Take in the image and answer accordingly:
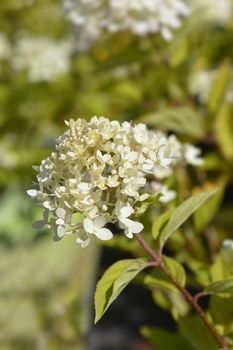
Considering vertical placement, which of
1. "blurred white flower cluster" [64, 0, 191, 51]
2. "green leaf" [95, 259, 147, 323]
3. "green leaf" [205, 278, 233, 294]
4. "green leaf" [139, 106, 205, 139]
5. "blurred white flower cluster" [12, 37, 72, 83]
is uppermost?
"blurred white flower cluster" [12, 37, 72, 83]

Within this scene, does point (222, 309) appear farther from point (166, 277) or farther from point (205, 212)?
point (205, 212)

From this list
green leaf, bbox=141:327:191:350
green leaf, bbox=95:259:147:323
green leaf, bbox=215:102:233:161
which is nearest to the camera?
green leaf, bbox=95:259:147:323

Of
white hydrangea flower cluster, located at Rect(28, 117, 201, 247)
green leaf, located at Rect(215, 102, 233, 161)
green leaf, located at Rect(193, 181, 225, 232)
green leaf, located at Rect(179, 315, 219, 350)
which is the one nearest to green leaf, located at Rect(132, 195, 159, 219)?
white hydrangea flower cluster, located at Rect(28, 117, 201, 247)

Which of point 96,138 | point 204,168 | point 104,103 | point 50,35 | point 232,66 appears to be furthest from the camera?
point 50,35

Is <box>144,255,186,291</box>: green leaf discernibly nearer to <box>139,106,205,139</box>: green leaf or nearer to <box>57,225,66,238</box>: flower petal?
<box>57,225,66,238</box>: flower petal

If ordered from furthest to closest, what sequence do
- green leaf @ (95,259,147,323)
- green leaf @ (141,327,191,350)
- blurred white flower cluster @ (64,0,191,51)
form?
blurred white flower cluster @ (64,0,191,51), green leaf @ (141,327,191,350), green leaf @ (95,259,147,323)

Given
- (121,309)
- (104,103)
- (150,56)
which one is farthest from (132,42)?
(121,309)

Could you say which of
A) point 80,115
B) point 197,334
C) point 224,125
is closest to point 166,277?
point 197,334

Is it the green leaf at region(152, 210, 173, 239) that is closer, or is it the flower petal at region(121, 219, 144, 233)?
the flower petal at region(121, 219, 144, 233)

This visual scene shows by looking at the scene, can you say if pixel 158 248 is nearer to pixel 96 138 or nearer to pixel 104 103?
pixel 96 138
